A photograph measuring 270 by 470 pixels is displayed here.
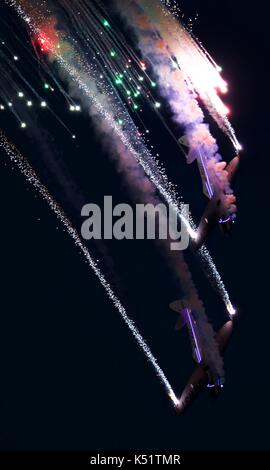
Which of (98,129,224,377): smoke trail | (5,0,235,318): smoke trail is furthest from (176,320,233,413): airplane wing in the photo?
(5,0,235,318): smoke trail

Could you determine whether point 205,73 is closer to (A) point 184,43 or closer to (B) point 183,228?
(A) point 184,43

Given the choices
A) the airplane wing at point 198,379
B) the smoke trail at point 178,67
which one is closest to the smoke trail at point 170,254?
the airplane wing at point 198,379

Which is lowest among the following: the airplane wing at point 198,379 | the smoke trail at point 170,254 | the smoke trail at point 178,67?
the airplane wing at point 198,379

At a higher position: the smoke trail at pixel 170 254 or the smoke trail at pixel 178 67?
the smoke trail at pixel 178 67

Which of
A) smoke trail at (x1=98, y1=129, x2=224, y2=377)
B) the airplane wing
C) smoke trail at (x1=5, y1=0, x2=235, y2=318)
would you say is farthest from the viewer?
the airplane wing

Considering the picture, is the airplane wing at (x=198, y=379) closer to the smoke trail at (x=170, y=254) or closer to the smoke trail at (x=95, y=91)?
the smoke trail at (x=170, y=254)

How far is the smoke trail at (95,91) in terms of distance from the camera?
13.9 meters

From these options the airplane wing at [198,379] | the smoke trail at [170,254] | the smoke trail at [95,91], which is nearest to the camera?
the smoke trail at [95,91]

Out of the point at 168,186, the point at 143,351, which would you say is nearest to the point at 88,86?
the point at 168,186

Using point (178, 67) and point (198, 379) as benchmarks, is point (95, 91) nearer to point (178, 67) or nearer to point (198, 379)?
point (178, 67)

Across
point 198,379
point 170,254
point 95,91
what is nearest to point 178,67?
point 95,91

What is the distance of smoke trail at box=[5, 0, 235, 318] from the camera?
45.6 feet

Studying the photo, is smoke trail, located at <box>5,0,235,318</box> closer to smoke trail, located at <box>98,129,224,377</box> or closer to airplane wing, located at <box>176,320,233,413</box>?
smoke trail, located at <box>98,129,224,377</box>

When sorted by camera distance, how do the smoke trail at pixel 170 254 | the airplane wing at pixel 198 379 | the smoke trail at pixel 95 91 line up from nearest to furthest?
the smoke trail at pixel 95 91
the smoke trail at pixel 170 254
the airplane wing at pixel 198 379
